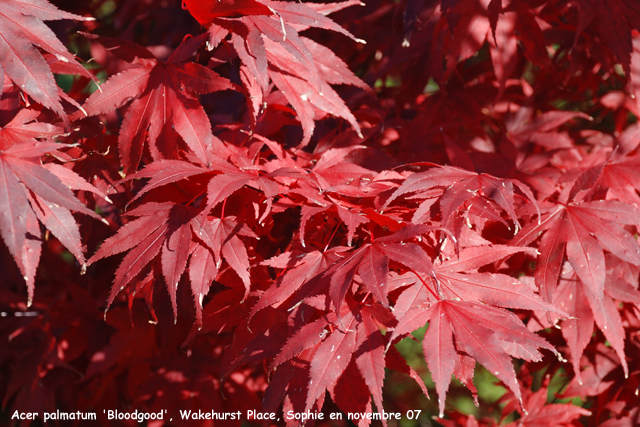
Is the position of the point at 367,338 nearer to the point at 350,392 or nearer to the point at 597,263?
the point at 350,392

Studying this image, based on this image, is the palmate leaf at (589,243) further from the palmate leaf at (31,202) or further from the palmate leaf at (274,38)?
the palmate leaf at (31,202)

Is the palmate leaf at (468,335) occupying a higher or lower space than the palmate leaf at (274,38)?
lower

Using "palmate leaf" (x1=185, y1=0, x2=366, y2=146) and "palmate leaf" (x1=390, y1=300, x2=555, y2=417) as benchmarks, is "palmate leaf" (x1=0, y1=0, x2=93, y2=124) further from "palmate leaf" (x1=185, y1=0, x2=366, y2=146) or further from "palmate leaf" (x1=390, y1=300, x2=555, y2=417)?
"palmate leaf" (x1=390, y1=300, x2=555, y2=417)

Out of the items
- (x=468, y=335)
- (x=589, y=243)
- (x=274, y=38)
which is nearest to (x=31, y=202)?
(x=274, y=38)

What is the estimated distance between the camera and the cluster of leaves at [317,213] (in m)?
0.67

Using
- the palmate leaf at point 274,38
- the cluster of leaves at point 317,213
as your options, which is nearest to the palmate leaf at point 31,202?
the cluster of leaves at point 317,213

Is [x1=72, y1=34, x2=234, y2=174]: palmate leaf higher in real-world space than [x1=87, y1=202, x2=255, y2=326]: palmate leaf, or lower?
higher

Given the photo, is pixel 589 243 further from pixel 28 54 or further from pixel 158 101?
pixel 28 54

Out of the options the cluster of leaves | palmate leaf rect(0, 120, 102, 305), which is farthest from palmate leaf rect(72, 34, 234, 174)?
palmate leaf rect(0, 120, 102, 305)

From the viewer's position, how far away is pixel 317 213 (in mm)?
833

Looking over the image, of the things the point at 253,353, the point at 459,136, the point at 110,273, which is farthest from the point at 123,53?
the point at 459,136

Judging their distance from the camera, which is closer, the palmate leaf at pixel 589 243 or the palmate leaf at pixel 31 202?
the palmate leaf at pixel 31 202

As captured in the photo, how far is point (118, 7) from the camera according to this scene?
1695 mm

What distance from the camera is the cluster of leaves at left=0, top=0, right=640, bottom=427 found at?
0.67m
